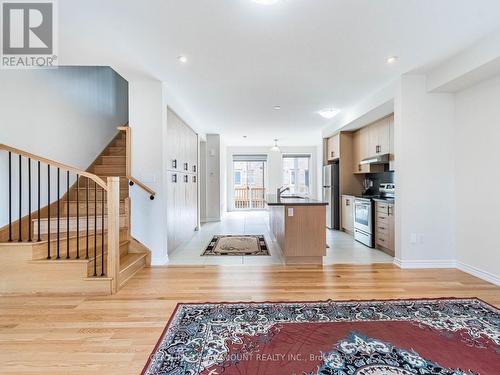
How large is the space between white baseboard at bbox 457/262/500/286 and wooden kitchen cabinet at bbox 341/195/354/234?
7.75 feet

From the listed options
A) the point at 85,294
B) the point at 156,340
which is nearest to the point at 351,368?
the point at 156,340

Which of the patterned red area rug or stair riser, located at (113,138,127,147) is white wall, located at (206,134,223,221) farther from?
the patterned red area rug

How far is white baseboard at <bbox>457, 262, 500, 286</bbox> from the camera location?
316 centimetres

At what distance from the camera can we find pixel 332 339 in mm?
2039

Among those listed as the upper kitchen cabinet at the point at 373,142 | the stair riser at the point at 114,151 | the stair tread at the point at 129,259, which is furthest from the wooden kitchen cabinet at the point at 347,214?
the stair riser at the point at 114,151

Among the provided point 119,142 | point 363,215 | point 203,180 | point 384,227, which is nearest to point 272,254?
point 384,227

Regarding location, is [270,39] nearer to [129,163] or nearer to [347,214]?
[129,163]

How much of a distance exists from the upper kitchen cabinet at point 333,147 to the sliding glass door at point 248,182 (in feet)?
12.8

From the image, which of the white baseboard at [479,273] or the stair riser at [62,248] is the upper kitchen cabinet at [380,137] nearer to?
the white baseboard at [479,273]

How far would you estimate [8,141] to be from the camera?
3219 mm

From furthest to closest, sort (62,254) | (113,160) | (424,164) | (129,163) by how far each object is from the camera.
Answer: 1. (113,160)
2. (129,163)
3. (424,164)
4. (62,254)

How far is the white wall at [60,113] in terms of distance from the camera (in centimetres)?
327

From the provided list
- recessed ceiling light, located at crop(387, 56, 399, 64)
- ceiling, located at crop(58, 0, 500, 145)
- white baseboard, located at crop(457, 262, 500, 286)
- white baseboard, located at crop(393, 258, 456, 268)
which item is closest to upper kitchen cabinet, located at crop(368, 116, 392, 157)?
ceiling, located at crop(58, 0, 500, 145)

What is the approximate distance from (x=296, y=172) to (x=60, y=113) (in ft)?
27.1
